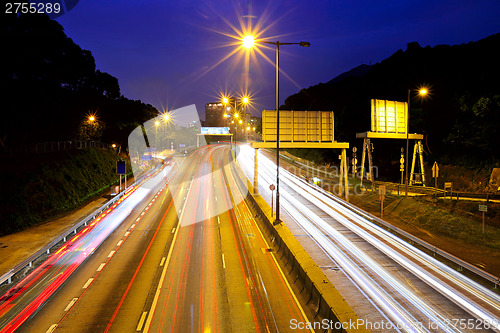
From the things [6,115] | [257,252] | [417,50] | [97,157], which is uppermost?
[417,50]

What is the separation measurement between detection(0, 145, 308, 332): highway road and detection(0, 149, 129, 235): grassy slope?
6.07m

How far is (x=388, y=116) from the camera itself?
36.6m

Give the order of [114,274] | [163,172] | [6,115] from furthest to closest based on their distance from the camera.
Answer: [163,172] < [6,115] < [114,274]

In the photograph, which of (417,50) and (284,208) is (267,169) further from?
(417,50)

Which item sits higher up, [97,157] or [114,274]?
[97,157]

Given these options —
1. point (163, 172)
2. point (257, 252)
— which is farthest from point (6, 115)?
point (257, 252)

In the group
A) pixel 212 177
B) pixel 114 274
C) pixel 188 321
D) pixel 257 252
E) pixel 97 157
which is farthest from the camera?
pixel 212 177

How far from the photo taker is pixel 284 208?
30.9 metres

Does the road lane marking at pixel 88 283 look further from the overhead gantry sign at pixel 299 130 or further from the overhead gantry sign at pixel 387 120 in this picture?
the overhead gantry sign at pixel 387 120

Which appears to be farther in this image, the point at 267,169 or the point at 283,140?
the point at 267,169

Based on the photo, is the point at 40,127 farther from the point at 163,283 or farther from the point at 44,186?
the point at 163,283

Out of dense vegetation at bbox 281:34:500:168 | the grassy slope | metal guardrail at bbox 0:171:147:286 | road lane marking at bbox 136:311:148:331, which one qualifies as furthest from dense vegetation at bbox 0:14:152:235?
dense vegetation at bbox 281:34:500:168

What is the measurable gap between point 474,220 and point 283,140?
57.9 ft

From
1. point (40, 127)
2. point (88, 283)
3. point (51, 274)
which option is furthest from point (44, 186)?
point (88, 283)
